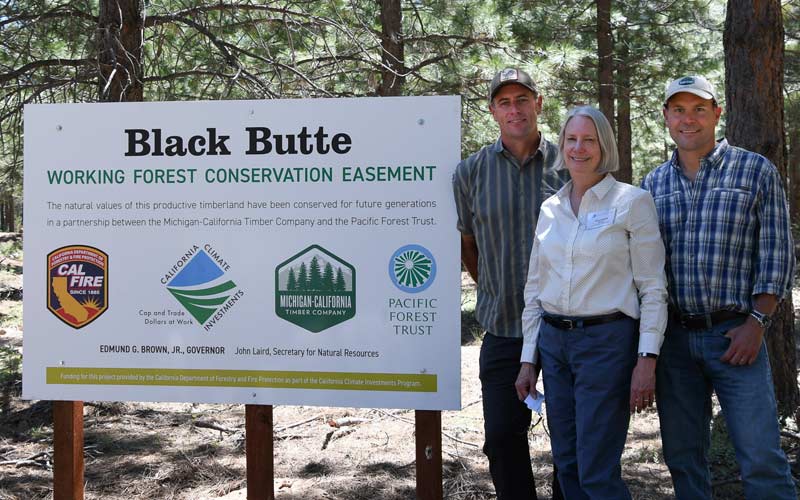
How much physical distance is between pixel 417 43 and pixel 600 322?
6.29 m

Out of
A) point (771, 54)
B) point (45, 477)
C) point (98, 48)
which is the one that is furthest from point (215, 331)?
point (771, 54)

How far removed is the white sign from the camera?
3.54 meters

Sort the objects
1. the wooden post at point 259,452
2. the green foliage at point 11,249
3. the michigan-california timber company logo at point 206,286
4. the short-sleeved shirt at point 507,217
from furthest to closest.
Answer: the green foliage at point 11,249, the wooden post at point 259,452, the michigan-california timber company logo at point 206,286, the short-sleeved shirt at point 507,217

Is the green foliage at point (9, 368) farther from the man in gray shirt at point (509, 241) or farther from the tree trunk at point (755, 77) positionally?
the tree trunk at point (755, 77)

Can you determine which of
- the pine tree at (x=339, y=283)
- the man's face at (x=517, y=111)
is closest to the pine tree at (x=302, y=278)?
the pine tree at (x=339, y=283)

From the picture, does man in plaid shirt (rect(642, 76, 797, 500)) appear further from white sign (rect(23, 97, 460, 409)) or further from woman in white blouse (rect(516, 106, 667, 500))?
white sign (rect(23, 97, 460, 409))

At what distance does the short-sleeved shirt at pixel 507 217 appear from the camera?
3238mm

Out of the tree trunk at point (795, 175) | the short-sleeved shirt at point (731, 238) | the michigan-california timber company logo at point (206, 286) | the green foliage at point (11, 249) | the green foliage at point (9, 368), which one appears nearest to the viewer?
the short-sleeved shirt at point (731, 238)

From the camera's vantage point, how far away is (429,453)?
11.8ft

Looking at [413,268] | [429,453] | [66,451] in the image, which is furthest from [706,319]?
[66,451]

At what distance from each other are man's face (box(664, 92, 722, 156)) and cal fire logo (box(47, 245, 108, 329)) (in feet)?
8.72

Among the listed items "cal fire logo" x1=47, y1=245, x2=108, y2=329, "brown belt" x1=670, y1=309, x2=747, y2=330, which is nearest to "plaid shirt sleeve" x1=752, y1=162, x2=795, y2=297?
"brown belt" x1=670, y1=309, x2=747, y2=330

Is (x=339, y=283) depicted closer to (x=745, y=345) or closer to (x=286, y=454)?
(x=745, y=345)

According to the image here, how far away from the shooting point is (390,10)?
902 centimetres
